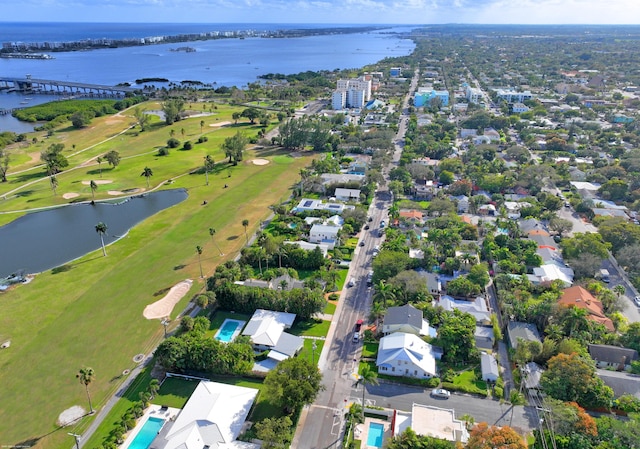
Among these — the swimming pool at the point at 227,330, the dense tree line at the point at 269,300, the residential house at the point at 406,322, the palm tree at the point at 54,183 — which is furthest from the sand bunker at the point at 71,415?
the palm tree at the point at 54,183

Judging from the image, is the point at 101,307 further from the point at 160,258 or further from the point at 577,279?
the point at 577,279

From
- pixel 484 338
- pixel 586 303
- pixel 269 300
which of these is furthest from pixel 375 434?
pixel 586 303

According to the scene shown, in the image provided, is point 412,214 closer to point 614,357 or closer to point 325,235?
point 325,235

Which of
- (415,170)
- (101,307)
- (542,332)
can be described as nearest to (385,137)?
(415,170)

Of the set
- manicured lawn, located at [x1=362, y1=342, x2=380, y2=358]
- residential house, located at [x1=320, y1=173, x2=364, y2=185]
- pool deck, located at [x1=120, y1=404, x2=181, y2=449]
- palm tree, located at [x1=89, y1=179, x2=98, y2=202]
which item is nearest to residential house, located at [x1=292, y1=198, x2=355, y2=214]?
residential house, located at [x1=320, y1=173, x2=364, y2=185]

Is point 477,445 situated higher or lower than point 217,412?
higher

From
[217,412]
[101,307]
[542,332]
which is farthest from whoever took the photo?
[101,307]

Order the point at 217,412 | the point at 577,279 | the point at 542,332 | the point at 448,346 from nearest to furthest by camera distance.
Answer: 1. the point at 217,412
2. the point at 448,346
3. the point at 542,332
4. the point at 577,279

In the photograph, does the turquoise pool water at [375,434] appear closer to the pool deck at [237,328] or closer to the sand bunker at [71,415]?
the pool deck at [237,328]
